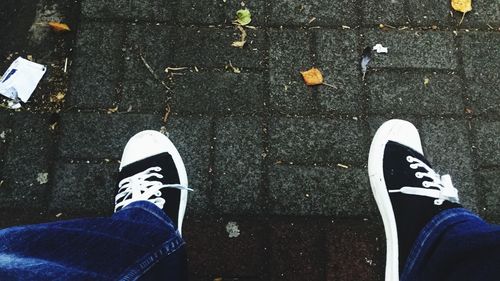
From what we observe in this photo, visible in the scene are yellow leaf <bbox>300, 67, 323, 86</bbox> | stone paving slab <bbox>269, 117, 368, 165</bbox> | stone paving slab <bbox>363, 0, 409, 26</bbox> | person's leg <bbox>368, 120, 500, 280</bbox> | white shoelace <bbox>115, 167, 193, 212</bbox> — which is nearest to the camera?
person's leg <bbox>368, 120, 500, 280</bbox>

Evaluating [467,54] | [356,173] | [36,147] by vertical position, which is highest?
[467,54]

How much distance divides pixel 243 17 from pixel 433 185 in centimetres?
111

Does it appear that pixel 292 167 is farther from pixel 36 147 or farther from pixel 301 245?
pixel 36 147

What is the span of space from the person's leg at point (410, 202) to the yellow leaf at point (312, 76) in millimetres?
345

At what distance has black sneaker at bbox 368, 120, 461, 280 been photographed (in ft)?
6.29

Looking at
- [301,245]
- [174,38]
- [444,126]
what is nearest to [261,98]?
[174,38]

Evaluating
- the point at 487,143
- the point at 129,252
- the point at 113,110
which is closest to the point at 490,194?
the point at 487,143

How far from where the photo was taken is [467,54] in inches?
94.0

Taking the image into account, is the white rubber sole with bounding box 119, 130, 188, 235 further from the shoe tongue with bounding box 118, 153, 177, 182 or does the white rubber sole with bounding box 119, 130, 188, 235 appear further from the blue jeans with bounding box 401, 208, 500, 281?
the blue jeans with bounding box 401, 208, 500, 281

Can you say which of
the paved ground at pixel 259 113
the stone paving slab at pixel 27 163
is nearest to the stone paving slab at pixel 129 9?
the paved ground at pixel 259 113

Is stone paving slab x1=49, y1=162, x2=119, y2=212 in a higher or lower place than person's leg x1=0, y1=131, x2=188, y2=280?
higher

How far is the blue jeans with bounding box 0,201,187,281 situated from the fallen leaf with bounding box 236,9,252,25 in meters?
1.14

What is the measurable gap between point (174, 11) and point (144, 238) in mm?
1243

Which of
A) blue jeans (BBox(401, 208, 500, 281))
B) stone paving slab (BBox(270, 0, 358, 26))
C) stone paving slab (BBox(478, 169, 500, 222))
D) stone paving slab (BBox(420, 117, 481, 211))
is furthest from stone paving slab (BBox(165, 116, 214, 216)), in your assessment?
stone paving slab (BBox(478, 169, 500, 222))
